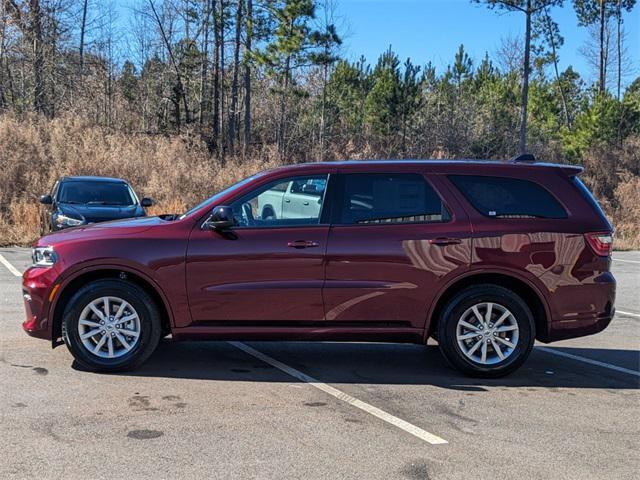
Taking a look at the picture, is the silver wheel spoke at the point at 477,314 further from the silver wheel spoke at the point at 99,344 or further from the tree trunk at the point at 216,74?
the tree trunk at the point at 216,74

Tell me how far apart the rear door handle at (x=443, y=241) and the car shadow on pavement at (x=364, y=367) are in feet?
4.00

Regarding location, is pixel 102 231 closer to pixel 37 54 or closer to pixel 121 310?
pixel 121 310

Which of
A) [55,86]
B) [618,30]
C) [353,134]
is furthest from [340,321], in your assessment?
[618,30]

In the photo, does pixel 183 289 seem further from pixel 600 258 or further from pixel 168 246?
pixel 600 258

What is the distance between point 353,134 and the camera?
126 feet

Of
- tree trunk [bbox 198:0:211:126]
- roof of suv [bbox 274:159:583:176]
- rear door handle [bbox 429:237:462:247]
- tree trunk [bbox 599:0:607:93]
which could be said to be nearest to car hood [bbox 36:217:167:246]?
roof of suv [bbox 274:159:583:176]

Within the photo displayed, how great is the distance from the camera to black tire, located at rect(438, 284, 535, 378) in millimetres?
5848

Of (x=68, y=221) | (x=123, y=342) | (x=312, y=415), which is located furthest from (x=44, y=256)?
(x=68, y=221)

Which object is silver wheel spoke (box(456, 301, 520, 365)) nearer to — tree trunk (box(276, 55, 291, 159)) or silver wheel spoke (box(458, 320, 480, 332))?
silver wheel spoke (box(458, 320, 480, 332))

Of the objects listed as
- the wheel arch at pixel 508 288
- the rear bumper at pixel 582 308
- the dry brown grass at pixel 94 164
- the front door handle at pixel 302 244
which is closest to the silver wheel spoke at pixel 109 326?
the front door handle at pixel 302 244

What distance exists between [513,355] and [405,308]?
3.51 ft

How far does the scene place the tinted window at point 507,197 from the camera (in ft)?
19.6

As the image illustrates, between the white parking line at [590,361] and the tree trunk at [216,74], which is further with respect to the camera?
the tree trunk at [216,74]

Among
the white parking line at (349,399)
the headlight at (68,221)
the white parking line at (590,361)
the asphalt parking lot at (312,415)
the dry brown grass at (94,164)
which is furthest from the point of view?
the dry brown grass at (94,164)
